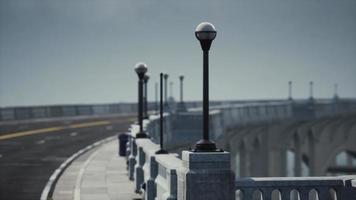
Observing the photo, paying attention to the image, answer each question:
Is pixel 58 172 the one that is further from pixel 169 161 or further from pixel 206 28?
pixel 206 28

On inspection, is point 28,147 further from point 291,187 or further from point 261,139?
point 261,139

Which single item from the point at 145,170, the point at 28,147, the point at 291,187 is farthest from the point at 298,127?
the point at 291,187

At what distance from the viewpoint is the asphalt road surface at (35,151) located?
2522 cm

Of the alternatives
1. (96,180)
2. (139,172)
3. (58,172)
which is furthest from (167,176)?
(58,172)

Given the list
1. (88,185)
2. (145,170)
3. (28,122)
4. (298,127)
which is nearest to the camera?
(145,170)

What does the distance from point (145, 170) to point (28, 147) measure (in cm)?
2052

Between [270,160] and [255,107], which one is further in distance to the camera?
[270,160]

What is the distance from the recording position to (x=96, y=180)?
84.9 ft

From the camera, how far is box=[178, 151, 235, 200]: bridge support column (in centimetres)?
1386

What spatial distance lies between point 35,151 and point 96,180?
1303cm

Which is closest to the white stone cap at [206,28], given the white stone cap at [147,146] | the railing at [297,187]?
the railing at [297,187]

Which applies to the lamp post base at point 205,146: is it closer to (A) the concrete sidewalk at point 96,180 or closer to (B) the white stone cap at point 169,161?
(B) the white stone cap at point 169,161

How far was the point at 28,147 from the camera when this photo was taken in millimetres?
40562

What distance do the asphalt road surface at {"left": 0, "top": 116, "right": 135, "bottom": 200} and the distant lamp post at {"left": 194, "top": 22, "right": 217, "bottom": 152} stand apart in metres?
9.60
